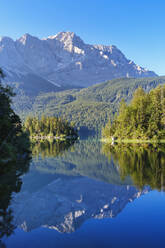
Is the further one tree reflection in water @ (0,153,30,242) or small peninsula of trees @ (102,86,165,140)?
small peninsula of trees @ (102,86,165,140)

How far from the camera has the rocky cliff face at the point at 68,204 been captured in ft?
48.2

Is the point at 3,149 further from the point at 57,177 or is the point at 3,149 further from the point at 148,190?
the point at 148,190

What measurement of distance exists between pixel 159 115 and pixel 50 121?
295 ft

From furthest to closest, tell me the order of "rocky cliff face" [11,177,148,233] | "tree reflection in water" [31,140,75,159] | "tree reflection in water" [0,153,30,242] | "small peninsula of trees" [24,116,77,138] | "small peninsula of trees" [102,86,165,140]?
"small peninsula of trees" [24,116,77,138]
"small peninsula of trees" [102,86,165,140]
"tree reflection in water" [31,140,75,159]
"rocky cliff face" [11,177,148,233]
"tree reflection in water" [0,153,30,242]

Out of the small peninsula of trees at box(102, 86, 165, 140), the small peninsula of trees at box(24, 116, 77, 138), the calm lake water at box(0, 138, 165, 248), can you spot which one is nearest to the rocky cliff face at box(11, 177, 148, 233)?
the calm lake water at box(0, 138, 165, 248)

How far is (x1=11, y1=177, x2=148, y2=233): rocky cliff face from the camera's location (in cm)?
1469

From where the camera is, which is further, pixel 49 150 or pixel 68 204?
pixel 49 150

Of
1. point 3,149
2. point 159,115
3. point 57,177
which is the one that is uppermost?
point 159,115

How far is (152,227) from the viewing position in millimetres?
13055

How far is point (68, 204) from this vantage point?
60.6 ft

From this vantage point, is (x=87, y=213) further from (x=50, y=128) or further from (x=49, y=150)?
(x=50, y=128)

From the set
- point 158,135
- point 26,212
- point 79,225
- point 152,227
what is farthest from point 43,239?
point 158,135

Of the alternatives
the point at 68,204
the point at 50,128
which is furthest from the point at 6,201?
the point at 50,128

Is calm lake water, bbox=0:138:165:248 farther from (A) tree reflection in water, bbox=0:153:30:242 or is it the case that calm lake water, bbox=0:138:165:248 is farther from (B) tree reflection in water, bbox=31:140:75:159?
(B) tree reflection in water, bbox=31:140:75:159
